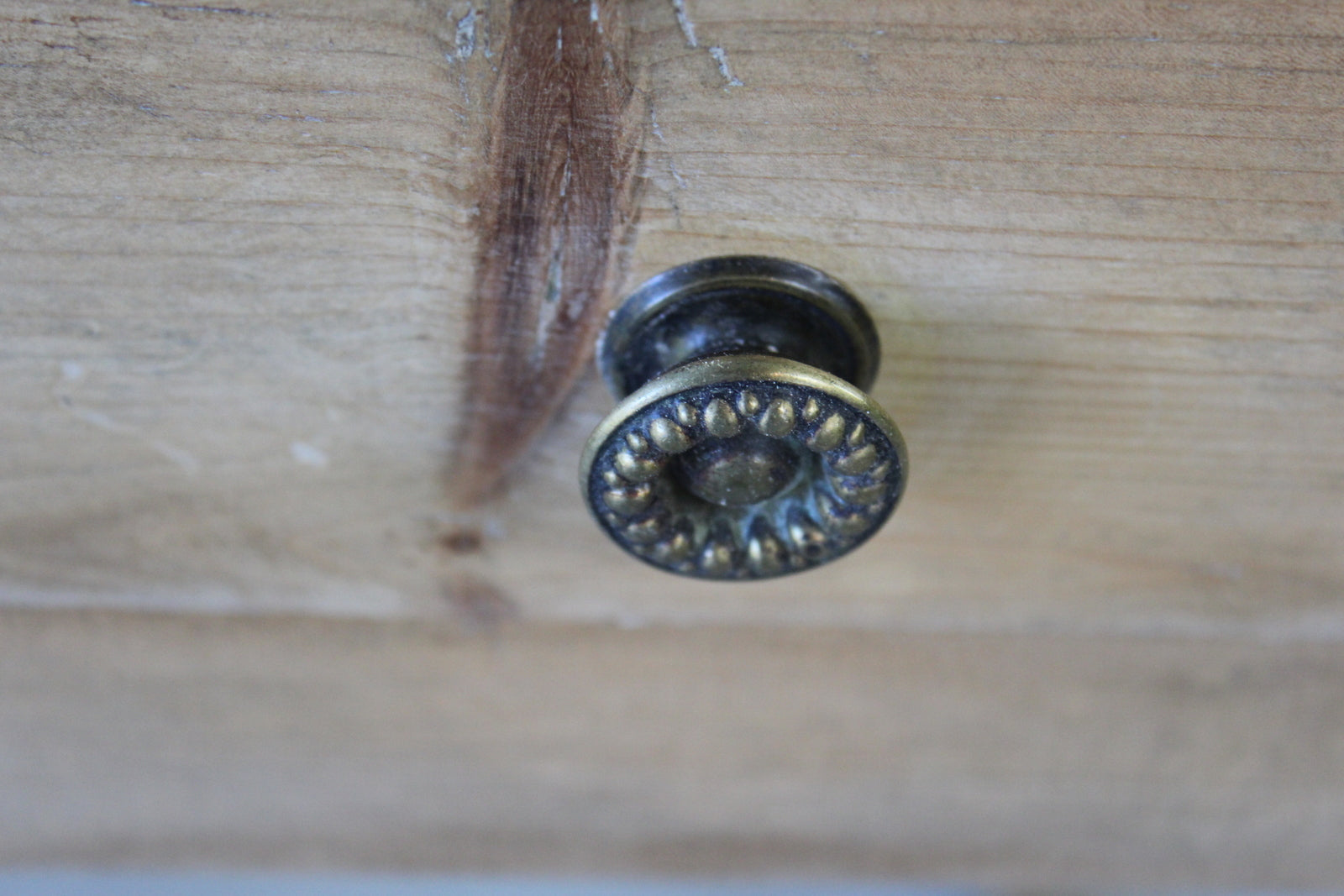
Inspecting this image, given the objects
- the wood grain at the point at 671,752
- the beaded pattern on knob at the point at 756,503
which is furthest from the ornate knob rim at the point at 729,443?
the wood grain at the point at 671,752

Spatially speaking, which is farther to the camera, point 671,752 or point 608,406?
point 671,752

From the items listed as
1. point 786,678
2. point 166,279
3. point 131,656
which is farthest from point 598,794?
point 166,279

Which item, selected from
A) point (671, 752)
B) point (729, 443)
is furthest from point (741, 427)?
point (671, 752)

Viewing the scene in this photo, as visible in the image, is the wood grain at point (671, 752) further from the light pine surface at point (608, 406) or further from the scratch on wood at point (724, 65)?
the scratch on wood at point (724, 65)

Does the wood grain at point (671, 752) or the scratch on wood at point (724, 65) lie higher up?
the scratch on wood at point (724, 65)

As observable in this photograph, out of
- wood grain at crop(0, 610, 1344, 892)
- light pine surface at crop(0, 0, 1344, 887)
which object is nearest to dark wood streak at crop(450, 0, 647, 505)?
light pine surface at crop(0, 0, 1344, 887)

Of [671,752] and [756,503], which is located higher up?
[756,503]

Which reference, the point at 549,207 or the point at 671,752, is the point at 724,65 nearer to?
the point at 549,207
